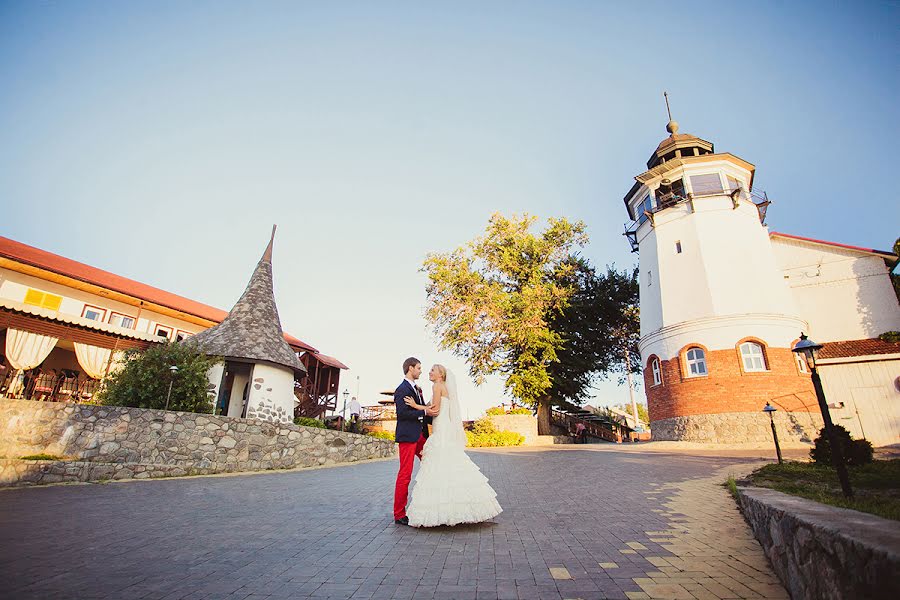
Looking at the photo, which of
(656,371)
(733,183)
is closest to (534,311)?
(656,371)

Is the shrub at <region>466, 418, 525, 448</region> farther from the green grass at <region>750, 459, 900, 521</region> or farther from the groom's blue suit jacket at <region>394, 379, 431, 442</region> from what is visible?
the groom's blue suit jacket at <region>394, 379, 431, 442</region>

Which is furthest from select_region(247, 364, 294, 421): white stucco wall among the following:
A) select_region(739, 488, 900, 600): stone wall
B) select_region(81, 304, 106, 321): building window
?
select_region(739, 488, 900, 600): stone wall

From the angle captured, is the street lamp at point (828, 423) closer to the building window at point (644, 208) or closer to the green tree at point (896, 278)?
the building window at point (644, 208)

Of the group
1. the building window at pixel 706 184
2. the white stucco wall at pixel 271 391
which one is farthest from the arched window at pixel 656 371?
the white stucco wall at pixel 271 391

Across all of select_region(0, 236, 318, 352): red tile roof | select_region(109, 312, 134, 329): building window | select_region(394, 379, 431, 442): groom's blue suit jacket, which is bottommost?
select_region(394, 379, 431, 442): groom's blue suit jacket

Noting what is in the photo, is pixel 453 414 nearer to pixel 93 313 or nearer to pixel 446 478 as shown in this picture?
pixel 446 478

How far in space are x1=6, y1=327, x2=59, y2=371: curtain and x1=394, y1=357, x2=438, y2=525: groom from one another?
53.7 ft

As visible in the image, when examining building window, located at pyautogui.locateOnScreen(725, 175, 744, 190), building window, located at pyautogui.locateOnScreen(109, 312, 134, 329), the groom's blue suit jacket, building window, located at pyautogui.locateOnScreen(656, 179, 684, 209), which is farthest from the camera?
building window, located at pyautogui.locateOnScreen(656, 179, 684, 209)

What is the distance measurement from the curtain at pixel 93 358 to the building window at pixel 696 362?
26.1 m

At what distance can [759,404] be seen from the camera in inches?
784

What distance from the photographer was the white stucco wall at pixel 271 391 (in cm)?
1727

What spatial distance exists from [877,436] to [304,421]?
25.4 metres

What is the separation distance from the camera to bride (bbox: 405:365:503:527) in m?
5.55

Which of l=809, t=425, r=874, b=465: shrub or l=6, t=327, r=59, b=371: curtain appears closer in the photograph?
l=809, t=425, r=874, b=465: shrub
